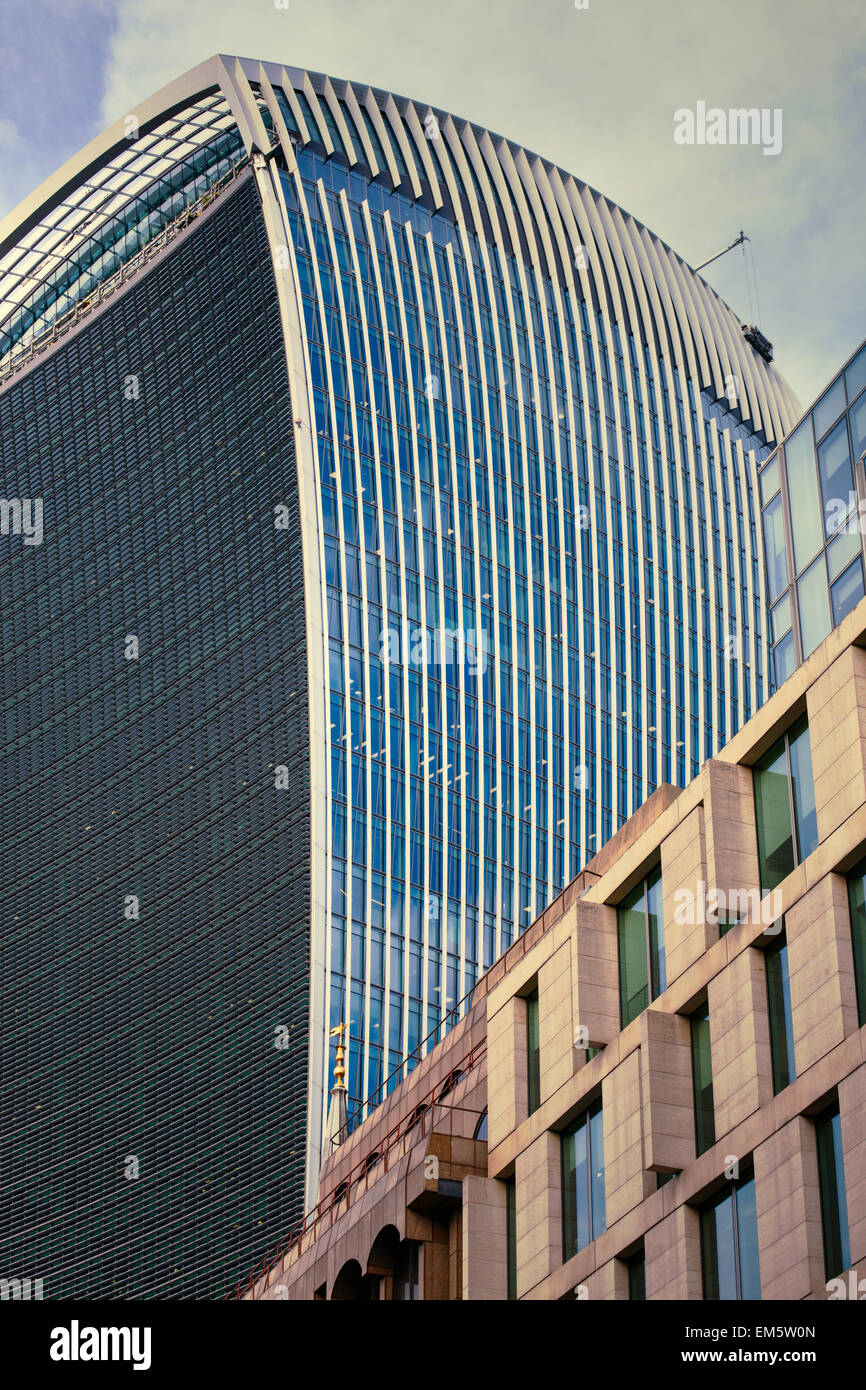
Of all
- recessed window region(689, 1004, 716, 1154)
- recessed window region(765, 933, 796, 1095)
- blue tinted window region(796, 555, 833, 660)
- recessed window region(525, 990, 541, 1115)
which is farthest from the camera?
recessed window region(525, 990, 541, 1115)

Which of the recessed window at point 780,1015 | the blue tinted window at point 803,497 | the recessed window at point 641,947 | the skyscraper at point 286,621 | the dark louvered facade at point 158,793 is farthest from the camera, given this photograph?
the skyscraper at point 286,621

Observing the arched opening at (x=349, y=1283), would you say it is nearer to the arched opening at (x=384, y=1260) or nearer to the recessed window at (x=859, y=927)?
the arched opening at (x=384, y=1260)

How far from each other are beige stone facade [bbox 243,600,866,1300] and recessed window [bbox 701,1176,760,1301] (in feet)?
0.51

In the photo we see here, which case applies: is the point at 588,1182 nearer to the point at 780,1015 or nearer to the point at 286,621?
the point at 780,1015

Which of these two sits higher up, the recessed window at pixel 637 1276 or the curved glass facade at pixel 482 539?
the curved glass facade at pixel 482 539

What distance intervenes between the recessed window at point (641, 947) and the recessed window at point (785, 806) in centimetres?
329

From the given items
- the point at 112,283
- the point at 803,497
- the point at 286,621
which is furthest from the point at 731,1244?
the point at 112,283

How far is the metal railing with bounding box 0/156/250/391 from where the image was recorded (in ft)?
361

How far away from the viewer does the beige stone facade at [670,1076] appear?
28359 mm

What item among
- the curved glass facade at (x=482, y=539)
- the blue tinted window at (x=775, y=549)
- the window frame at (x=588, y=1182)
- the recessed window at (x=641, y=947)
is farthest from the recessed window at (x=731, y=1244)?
the curved glass facade at (x=482, y=539)

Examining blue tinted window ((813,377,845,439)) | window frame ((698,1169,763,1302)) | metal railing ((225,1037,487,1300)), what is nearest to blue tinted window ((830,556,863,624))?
blue tinted window ((813,377,845,439))

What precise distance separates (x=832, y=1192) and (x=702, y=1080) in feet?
15.8

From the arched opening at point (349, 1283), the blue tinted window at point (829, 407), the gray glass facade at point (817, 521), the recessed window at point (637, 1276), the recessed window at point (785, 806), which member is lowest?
the recessed window at point (637, 1276)

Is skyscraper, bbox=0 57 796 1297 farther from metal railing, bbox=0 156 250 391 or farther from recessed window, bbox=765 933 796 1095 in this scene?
recessed window, bbox=765 933 796 1095
